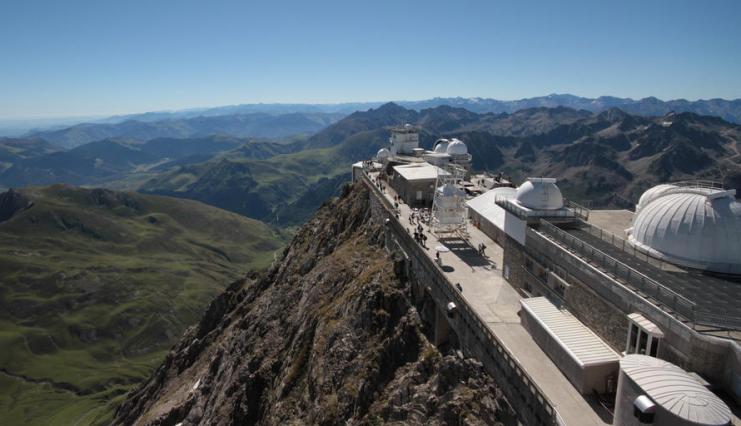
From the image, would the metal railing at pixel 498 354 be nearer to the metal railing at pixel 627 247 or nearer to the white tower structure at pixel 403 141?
the metal railing at pixel 627 247

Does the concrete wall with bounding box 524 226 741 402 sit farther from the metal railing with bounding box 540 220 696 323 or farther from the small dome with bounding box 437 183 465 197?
the small dome with bounding box 437 183 465 197

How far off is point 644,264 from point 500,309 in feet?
36.3

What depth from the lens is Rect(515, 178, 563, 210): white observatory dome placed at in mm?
39719

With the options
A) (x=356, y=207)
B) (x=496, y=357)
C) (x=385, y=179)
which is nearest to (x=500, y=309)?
(x=496, y=357)

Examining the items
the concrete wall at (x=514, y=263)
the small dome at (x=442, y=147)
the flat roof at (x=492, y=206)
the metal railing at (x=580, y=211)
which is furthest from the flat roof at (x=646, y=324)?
the small dome at (x=442, y=147)

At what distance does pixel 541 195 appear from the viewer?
40.0m

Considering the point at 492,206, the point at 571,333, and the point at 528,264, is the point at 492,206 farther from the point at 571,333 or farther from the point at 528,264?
the point at 571,333

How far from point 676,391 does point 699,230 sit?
47.9 feet

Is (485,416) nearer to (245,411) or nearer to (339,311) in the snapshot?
(339,311)

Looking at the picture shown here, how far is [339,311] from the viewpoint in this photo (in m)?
51.0

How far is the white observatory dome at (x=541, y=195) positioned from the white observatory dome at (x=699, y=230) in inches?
330

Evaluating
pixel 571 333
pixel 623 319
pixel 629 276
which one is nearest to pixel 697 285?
pixel 629 276

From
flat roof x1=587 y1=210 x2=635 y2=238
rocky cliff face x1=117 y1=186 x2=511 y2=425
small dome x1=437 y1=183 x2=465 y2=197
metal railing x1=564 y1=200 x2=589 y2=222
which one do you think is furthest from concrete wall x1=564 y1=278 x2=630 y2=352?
small dome x1=437 y1=183 x2=465 y2=197

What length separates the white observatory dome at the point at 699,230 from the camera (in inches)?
1147
